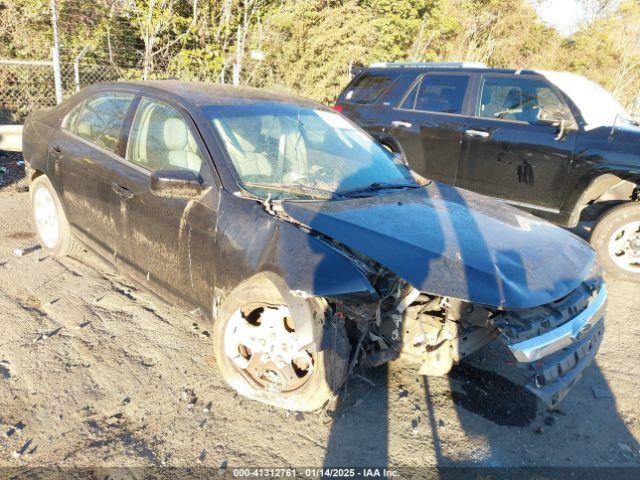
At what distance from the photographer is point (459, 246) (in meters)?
2.49

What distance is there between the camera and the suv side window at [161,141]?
10.1ft

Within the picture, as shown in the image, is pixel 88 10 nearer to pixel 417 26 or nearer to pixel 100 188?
pixel 100 188

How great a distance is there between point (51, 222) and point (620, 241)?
5573 mm

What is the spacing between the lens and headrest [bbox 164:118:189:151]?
123 inches

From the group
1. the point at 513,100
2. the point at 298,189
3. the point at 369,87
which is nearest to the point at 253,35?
the point at 369,87

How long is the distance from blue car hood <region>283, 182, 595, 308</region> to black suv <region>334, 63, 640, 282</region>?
243 centimetres

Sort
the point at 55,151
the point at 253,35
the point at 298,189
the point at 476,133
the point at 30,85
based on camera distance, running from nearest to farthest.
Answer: the point at 298,189 → the point at 55,151 → the point at 476,133 → the point at 30,85 → the point at 253,35

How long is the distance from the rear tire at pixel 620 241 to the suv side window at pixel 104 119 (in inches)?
183

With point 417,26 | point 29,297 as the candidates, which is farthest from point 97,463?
point 417,26

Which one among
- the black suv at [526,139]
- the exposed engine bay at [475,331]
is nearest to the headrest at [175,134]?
the exposed engine bay at [475,331]

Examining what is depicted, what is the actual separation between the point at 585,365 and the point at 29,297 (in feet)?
12.7

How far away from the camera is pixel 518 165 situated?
5465mm

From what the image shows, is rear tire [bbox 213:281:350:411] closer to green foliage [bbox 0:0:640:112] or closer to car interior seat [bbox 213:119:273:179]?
car interior seat [bbox 213:119:273:179]

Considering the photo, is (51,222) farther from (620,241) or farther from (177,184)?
(620,241)
